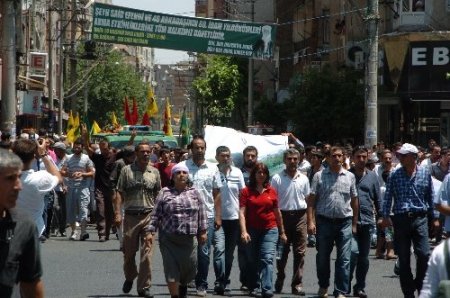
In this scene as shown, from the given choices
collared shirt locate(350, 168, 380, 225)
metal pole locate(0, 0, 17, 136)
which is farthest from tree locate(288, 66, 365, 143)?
collared shirt locate(350, 168, 380, 225)

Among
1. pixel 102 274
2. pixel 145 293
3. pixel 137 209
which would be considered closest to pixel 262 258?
pixel 145 293

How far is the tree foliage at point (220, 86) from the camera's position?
8181cm

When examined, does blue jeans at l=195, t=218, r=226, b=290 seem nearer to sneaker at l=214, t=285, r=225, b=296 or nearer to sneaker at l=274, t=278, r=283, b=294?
sneaker at l=214, t=285, r=225, b=296

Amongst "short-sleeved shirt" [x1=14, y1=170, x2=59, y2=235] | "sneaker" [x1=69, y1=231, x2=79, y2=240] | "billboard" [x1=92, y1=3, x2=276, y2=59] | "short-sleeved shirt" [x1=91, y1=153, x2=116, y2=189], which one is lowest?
"sneaker" [x1=69, y1=231, x2=79, y2=240]

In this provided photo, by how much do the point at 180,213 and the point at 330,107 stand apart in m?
31.6

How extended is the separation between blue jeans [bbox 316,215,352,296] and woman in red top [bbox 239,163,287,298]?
1.84ft

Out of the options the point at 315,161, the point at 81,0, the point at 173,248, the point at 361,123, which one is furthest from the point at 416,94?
the point at 81,0

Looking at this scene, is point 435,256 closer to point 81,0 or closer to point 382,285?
point 382,285

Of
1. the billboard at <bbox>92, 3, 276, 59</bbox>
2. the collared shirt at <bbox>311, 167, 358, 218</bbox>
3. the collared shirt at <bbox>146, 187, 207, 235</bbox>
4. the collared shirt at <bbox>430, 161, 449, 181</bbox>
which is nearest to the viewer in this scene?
the collared shirt at <bbox>146, 187, 207, 235</bbox>

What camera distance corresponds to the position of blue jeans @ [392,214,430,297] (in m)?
13.7

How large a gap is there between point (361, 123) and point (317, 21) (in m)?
16.0

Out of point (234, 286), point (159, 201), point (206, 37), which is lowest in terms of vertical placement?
point (234, 286)

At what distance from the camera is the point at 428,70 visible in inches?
1523

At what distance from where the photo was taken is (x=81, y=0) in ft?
297
